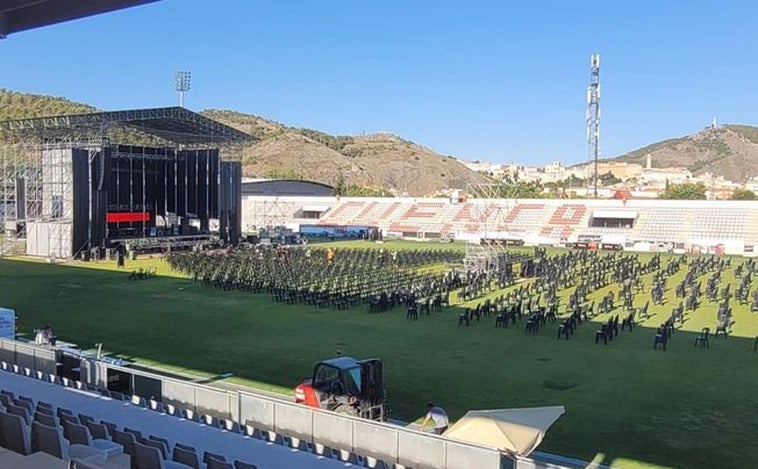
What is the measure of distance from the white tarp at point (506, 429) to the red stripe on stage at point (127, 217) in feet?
138

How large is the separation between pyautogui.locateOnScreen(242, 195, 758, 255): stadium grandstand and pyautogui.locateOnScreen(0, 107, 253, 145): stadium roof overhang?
20902 millimetres

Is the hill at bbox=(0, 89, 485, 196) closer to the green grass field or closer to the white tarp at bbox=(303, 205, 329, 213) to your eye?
the white tarp at bbox=(303, 205, 329, 213)

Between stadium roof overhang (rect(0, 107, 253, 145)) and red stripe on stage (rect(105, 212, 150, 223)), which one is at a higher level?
stadium roof overhang (rect(0, 107, 253, 145))

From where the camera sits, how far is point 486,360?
1769 cm

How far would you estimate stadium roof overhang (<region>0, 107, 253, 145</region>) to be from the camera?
43562 millimetres

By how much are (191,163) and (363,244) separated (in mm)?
15688

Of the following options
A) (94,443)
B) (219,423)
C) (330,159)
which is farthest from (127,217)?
(330,159)

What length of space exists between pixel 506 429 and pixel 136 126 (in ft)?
141

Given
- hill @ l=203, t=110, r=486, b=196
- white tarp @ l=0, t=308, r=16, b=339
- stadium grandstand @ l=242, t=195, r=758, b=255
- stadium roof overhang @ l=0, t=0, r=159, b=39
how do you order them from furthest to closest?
hill @ l=203, t=110, r=486, b=196, stadium grandstand @ l=242, t=195, r=758, b=255, white tarp @ l=0, t=308, r=16, b=339, stadium roof overhang @ l=0, t=0, r=159, b=39

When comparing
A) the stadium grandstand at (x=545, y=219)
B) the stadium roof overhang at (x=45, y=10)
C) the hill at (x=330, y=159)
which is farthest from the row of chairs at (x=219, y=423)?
the hill at (x=330, y=159)

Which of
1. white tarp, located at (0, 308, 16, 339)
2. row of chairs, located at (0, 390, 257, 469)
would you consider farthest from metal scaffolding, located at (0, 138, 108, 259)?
row of chairs, located at (0, 390, 257, 469)

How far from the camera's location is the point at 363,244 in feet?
194

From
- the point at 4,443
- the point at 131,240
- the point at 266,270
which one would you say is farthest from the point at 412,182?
the point at 4,443

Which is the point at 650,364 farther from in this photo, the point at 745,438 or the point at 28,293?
the point at 28,293
